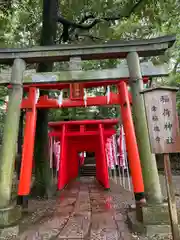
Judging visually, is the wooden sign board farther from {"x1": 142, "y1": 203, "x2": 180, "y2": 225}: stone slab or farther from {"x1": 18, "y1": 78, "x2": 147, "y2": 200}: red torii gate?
{"x1": 18, "y1": 78, "x2": 147, "y2": 200}: red torii gate

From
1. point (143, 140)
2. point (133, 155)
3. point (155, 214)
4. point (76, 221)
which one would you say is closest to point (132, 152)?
point (133, 155)

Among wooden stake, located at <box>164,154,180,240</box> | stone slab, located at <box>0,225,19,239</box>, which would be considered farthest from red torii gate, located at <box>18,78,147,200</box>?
wooden stake, located at <box>164,154,180,240</box>

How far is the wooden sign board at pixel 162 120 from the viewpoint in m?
3.24

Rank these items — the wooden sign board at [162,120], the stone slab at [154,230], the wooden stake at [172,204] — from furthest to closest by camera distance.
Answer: the stone slab at [154,230] < the wooden sign board at [162,120] < the wooden stake at [172,204]

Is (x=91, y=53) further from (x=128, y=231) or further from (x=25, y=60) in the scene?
(x=128, y=231)

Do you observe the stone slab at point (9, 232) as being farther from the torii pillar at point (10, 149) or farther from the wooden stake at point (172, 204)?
the wooden stake at point (172, 204)

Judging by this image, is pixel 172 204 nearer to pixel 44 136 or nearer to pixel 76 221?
pixel 76 221

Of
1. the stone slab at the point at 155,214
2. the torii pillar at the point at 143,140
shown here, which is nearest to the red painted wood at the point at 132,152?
the torii pillar at the point at 143,140

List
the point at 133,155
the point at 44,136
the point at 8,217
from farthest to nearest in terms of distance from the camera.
Result: 1. the point at 44,136
2. the point at 133,155
3. the point at 8,217

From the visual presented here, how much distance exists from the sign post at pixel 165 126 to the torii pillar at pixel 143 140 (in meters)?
1.04

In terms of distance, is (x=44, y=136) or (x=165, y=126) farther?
(x=44, y=136)

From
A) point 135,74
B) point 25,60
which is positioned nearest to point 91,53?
point 135,74

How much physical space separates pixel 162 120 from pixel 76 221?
3014 millimetres

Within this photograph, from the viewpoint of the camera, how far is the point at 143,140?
173 inches
